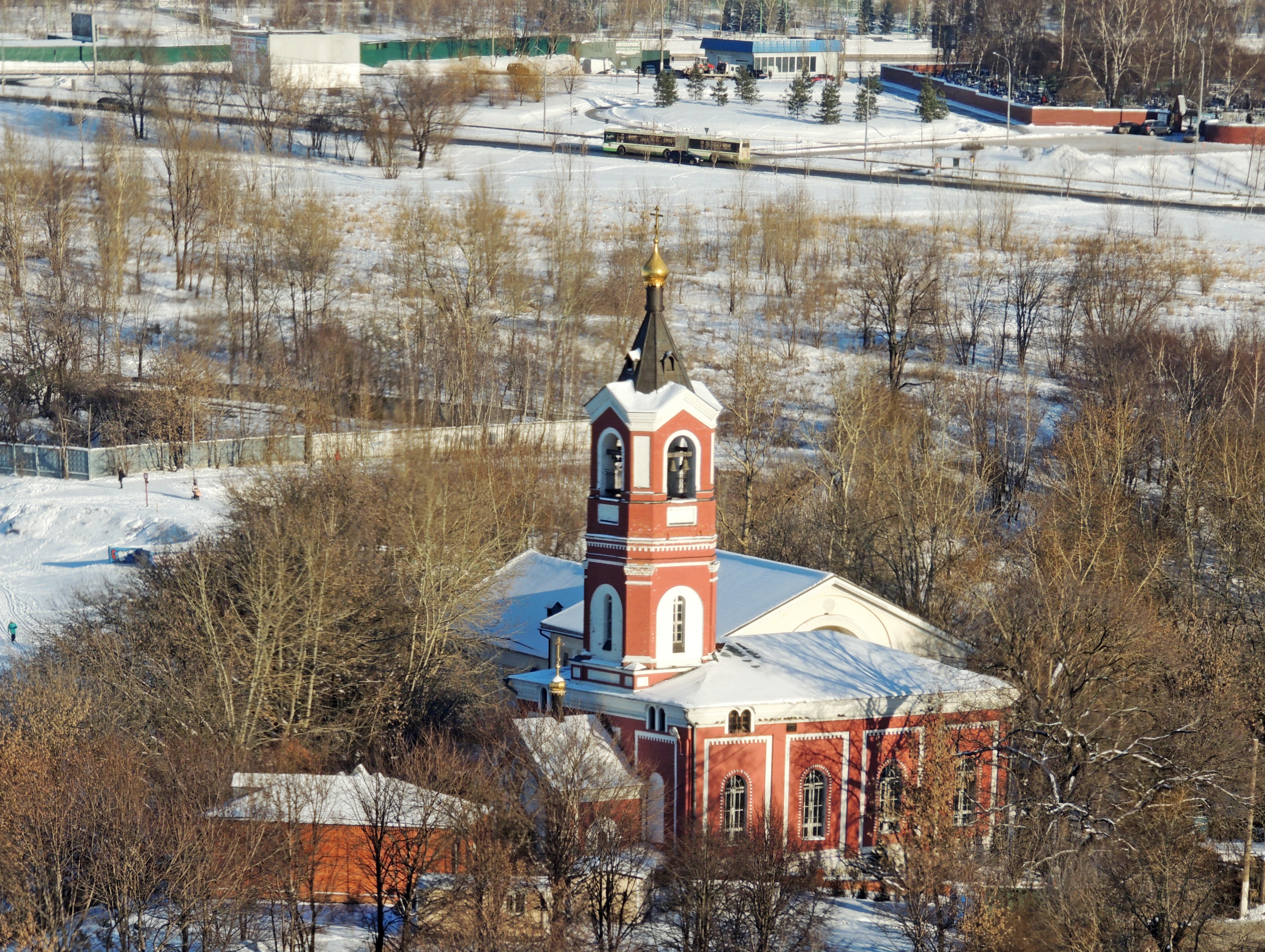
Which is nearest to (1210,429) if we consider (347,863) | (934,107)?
(347,863)

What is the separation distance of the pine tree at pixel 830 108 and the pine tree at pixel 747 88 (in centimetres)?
529

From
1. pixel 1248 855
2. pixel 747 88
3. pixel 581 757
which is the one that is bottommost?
pixel 1248 855

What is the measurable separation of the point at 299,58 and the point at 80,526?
54.2 m

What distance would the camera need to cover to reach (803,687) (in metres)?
34.7

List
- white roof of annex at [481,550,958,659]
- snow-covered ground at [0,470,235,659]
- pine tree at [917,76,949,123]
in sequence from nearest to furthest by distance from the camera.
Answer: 1. white roof of annex at [481,550,958,659]
2. snow-covered ground at [0,470,235,659]
3. pine tree at [917,76,949,123]

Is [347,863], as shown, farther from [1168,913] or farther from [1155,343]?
[1155,343]

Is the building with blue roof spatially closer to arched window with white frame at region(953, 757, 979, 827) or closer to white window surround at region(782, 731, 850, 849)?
arched window with white frame at region(953, 757, 979, 827)

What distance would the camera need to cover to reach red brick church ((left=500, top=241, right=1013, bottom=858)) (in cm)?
3412

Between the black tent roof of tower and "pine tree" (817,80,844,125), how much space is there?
71127mm

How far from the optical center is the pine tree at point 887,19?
494 ft

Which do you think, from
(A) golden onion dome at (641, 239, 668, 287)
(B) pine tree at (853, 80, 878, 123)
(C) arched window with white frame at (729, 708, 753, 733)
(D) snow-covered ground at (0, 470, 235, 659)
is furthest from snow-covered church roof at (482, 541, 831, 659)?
(B) pine tree at (853, 80, 878, 123)

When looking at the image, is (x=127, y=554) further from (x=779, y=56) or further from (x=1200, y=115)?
(x=779, y=56)

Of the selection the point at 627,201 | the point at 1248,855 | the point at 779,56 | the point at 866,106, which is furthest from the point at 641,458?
the point at 779,56

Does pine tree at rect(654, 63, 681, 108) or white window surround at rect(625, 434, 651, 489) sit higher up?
pine tree at rect(654, 63, 681, 108)
